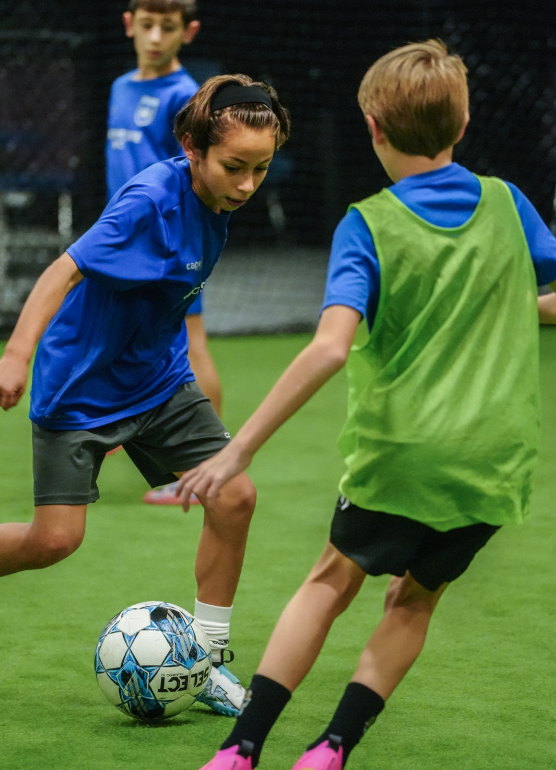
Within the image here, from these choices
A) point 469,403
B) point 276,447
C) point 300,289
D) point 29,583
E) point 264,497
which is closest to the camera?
point 469,403

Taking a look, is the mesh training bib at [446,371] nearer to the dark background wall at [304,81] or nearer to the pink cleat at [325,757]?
the pink cleat at [325,757]

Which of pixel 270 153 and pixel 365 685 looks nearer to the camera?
pixel 365 685

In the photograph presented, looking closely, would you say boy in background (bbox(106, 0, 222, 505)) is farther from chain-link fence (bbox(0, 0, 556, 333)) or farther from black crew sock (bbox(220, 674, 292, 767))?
chain-link fence (bbox(0, 0, 556, 333))

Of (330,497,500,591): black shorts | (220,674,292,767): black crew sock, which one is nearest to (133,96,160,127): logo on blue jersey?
(330,497,500,591): black shorts

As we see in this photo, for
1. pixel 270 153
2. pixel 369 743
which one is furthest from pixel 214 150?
pixel 369 743

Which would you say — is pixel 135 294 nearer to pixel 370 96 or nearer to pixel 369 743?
pixel 370 96

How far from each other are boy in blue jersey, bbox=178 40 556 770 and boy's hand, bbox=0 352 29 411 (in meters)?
0.65

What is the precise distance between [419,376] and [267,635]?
1199 millimetres

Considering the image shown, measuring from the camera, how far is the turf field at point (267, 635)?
216 cm

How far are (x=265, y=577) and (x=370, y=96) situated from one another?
1747 mm

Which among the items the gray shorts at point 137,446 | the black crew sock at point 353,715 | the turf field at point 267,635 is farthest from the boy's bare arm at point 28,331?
the black crew sock at point 353,715

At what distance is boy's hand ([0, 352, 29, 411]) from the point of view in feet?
6.81

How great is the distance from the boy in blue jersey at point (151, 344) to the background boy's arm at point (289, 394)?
0.63 m

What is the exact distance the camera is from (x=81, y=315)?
2324mm
